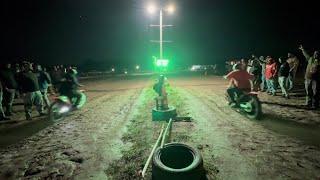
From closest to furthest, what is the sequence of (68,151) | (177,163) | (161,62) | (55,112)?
(177,163)
(68,151)
(55,112)
(161,62)

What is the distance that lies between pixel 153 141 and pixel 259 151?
2.65m

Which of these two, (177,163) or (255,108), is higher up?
(255,108)

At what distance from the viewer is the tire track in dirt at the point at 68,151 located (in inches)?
238

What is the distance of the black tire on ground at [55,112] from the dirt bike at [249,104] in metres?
6.76

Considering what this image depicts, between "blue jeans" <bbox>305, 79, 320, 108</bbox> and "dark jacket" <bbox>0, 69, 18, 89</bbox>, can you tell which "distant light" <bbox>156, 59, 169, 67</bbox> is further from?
"dark jacket" <bbox>0, 69, 18, 89</bbox>

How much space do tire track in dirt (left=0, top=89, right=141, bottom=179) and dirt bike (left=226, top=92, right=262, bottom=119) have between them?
4.24 m

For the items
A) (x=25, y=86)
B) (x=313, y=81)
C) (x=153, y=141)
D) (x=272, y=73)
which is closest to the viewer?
(x=153, y=141)

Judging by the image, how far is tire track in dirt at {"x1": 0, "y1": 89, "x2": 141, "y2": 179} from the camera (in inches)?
238

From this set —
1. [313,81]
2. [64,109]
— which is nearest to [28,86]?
[64,109]

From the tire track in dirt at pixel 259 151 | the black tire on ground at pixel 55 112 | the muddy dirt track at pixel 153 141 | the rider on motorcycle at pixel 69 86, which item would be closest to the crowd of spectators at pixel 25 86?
the rider on motorcycle at pixel 69 86

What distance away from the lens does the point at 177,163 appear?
6.26 m

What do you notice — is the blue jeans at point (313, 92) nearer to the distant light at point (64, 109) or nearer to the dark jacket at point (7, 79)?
the distant light at point (64, 109)

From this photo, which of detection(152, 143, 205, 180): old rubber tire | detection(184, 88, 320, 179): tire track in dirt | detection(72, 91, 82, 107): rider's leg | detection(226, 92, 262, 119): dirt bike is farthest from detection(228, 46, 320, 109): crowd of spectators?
detection(72, 91, 82, 107): rider's leg

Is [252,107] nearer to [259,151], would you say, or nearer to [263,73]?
[259,151]
